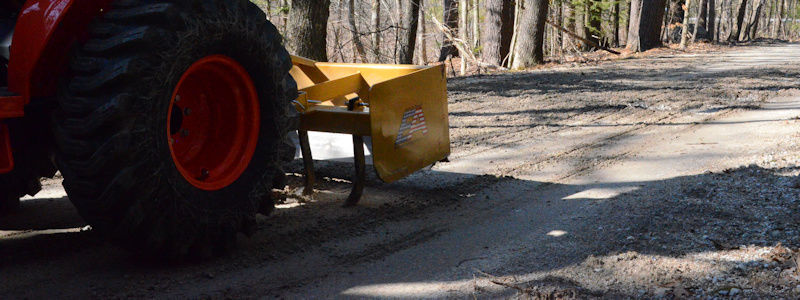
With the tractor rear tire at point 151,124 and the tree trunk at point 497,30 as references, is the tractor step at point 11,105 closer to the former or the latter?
the tractor rear tire at point 151,124

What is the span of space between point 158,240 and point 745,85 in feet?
36.3

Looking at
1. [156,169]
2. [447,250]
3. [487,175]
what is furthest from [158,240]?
[487,175]

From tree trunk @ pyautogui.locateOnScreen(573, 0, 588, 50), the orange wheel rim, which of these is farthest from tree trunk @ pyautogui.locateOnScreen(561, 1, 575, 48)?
the orange wheel rim

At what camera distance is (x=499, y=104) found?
396 inches

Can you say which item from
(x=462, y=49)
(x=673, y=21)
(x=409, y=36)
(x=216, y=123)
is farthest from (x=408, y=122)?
(x=673, y=21)

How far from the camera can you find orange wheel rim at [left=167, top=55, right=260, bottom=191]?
3.79m

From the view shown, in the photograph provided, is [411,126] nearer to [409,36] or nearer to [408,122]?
[408,122]

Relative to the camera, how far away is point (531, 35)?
17.3 meters

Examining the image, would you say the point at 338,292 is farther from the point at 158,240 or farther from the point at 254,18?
the point at 254,18

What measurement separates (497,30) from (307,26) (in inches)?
356

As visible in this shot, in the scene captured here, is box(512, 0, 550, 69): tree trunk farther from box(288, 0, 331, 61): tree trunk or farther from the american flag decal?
the american flag decal

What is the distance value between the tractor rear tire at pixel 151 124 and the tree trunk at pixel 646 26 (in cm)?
2212

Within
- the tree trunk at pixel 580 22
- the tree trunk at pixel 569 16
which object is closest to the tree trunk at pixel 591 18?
the tree trunk at pixel 580 22

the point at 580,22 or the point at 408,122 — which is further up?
the point at 580,22
